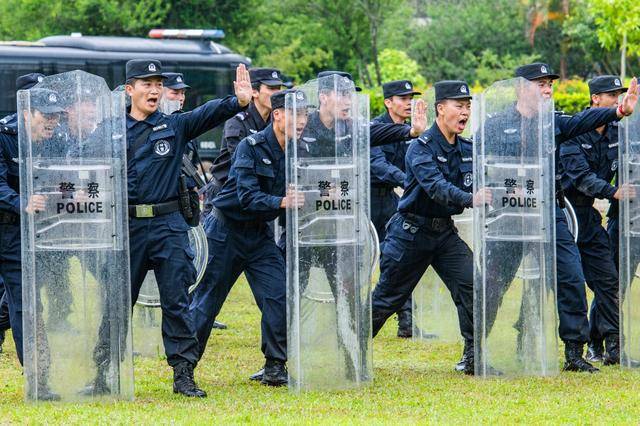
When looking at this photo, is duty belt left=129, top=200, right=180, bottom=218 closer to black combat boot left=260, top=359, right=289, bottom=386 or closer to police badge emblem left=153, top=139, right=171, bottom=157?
police badge emblem left=153, top=139, right=171, bottom=157

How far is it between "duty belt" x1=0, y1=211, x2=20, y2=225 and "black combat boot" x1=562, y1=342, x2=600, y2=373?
4.00 m

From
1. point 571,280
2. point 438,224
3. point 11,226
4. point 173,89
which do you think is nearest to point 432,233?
point 438,224

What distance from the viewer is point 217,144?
25.4 m

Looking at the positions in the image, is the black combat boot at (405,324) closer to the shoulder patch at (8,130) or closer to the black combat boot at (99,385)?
the black combat boot at (99,385)

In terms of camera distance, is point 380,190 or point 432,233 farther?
point 380,190

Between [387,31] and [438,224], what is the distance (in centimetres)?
3194

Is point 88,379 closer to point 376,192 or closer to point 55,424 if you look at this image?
point 55,424

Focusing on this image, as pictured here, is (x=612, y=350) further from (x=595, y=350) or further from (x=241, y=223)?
(x=241, y=223)

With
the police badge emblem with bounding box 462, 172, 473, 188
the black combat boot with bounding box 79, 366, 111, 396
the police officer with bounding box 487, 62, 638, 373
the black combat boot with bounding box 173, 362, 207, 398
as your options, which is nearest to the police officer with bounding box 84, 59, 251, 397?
the black combat boot with bounding box 173, 362, 207, 398

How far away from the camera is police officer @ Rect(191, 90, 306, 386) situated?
29.6 feet

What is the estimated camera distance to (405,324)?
12055 millimetres

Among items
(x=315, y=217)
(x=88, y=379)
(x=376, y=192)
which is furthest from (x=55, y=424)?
(x=376, y=192)

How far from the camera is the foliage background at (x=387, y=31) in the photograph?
1233 inches

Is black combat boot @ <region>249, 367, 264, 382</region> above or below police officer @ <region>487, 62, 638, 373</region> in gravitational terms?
below
